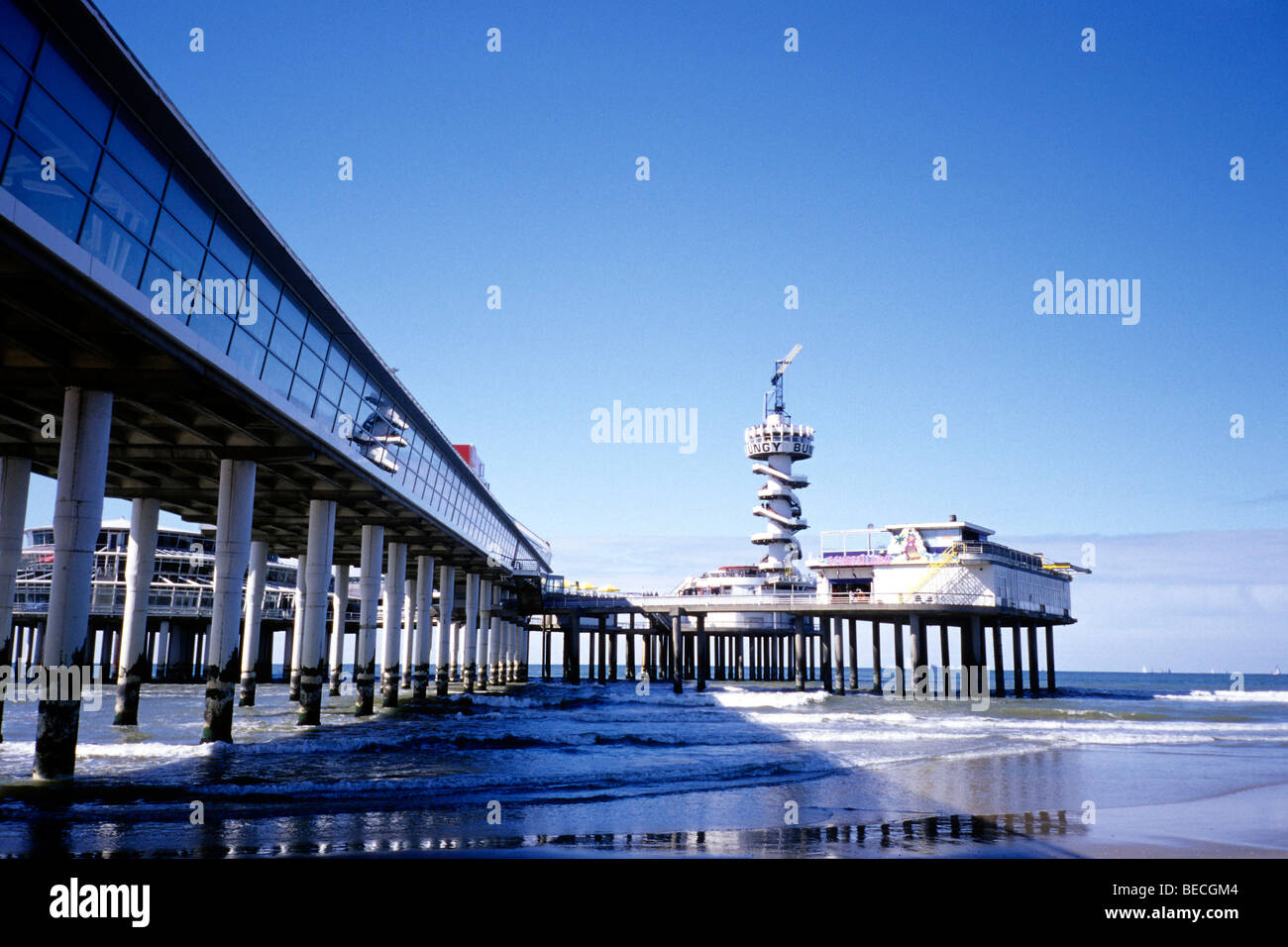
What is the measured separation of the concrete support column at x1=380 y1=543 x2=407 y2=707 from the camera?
3659 cm

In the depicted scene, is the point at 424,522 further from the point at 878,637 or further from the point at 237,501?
the point at 878,637

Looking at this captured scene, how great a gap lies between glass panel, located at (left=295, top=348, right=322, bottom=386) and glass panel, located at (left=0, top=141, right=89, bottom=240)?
29.2 ft

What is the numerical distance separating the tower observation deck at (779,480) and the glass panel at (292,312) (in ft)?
226

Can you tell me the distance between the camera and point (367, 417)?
1099 inches

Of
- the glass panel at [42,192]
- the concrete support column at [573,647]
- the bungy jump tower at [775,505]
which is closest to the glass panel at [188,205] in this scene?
the glass panel at [42,192]

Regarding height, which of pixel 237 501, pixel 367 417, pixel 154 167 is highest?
pixel 154 167

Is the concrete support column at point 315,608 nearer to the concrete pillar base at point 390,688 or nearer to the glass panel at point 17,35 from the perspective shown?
the concrete pillar base at point 390,688

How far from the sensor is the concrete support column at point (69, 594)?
15.1 metres

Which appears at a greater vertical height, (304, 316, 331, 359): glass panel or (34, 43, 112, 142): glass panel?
(34, 43, 112, 142): glass panel

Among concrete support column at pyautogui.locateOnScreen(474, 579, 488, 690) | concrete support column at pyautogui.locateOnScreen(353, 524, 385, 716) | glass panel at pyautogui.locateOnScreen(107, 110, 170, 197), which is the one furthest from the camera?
concrete support column at pyautogui.locateOnScreen(474, 579, 488, 690)

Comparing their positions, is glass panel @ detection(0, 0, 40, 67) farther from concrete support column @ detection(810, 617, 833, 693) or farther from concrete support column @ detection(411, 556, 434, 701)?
concrete support column @ detection(810, 617, 833, 693)

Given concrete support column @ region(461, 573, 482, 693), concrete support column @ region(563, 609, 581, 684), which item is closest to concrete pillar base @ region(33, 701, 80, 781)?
concrete support column @ region(461, 573, 482, 693)
